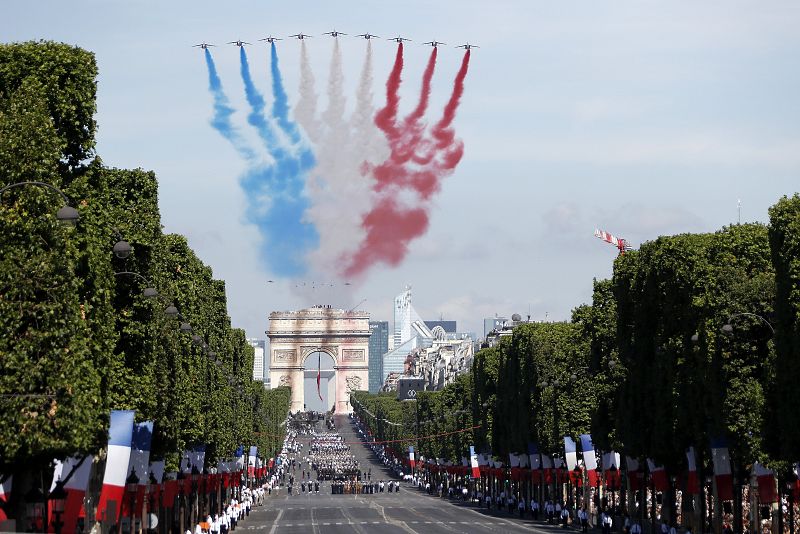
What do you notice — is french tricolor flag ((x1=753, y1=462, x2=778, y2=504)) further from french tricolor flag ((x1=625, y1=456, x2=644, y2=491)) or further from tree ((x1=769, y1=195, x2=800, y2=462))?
french tricolor flag ((x1=625, y1=456, x2=644, y2=491))

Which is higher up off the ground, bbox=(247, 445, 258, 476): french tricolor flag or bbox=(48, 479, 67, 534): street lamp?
bbox=(247, 445, 258, 476): french tricolor flag

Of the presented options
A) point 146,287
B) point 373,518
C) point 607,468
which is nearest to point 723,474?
point 146,287

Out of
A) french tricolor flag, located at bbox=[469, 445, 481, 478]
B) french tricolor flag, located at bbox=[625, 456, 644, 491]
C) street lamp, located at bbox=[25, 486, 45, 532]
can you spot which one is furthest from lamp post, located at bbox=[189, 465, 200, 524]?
french tricolor flag, located at bbox=[469, 445, 481, 478]

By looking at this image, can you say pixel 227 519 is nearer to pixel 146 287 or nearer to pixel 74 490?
pixel 146 287

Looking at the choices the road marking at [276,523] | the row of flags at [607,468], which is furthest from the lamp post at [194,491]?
the row of flags at [607,468]

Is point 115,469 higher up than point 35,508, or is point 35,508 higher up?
point 115,469

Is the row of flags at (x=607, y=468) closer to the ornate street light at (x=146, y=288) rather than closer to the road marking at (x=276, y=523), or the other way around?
the road marking at (x=276, y=523)

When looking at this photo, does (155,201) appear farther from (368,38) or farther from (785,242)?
(368,38)
